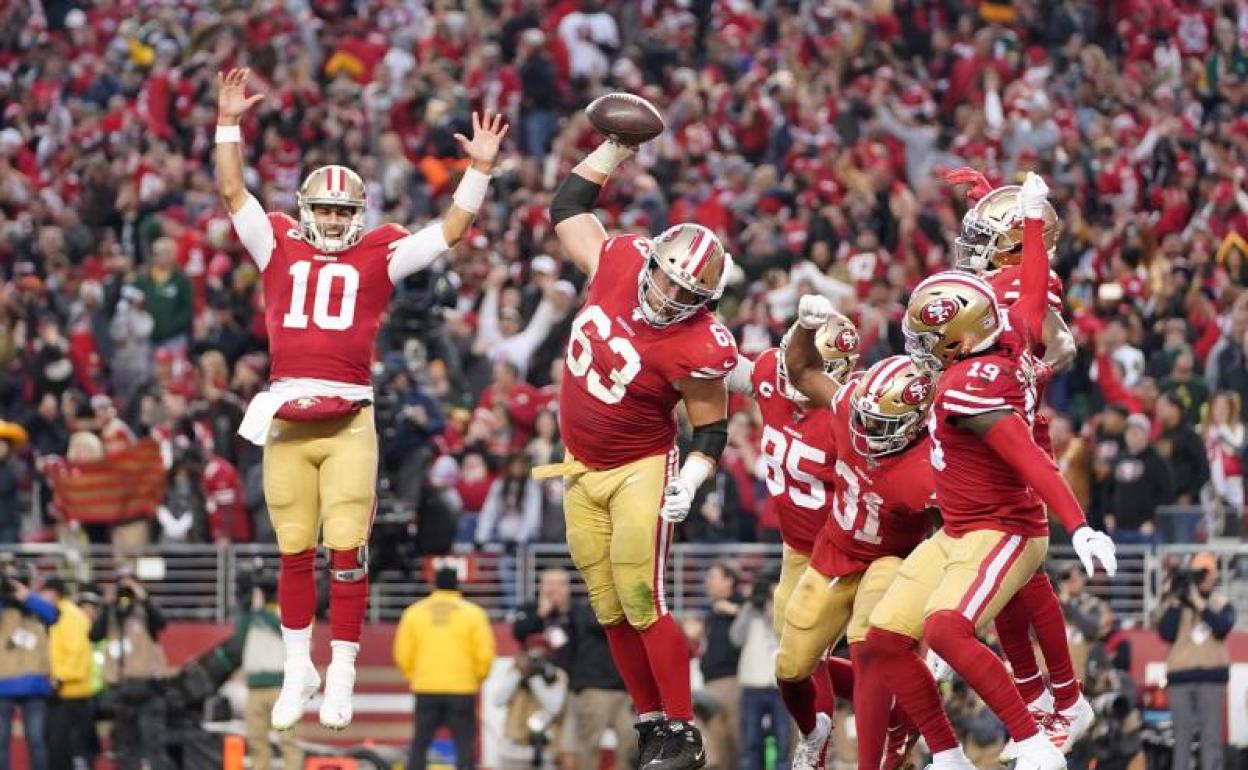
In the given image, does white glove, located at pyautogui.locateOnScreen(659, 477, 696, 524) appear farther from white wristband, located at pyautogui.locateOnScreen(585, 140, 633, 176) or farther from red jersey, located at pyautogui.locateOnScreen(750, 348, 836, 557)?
white wristband, located at pyautogui.locateOnScreen(585, 140, 633, 176)

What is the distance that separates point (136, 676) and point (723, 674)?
439cm

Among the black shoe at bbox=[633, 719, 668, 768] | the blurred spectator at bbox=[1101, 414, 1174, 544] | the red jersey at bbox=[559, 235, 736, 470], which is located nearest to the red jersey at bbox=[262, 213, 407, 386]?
the red jersey at bbox=[559, 235, 736, 470]

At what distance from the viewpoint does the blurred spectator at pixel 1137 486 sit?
2114cm

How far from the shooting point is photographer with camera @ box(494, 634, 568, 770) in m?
21.1

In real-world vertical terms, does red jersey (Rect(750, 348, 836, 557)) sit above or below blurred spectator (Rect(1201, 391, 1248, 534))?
below

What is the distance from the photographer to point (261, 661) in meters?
21.0

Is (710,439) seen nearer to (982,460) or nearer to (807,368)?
(807,368)

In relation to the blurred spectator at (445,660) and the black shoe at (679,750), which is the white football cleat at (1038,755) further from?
the blurred spectator at (445,660)

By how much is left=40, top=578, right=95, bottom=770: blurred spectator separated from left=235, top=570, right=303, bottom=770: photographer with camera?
1.27m

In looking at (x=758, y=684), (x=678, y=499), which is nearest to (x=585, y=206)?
(x=678, y=499)

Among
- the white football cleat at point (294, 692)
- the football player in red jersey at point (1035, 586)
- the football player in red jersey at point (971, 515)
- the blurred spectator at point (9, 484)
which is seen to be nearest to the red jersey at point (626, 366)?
the football player in red jersey at point (971, 515)

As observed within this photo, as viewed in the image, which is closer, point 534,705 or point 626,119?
point 626,119

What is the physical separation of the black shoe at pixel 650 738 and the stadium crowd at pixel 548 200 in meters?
5.40

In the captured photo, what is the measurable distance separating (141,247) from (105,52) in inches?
198
